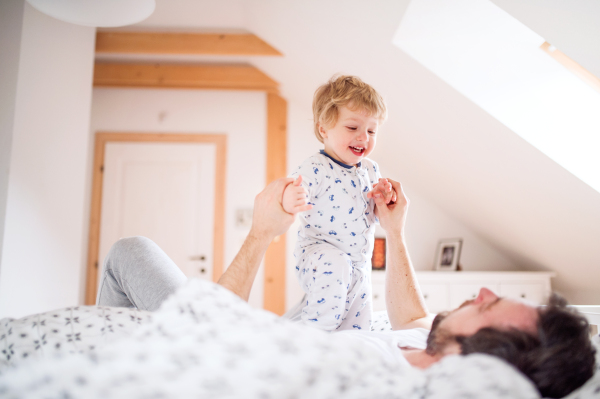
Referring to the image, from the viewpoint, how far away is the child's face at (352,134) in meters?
1.37

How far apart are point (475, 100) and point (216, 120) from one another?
2632mm

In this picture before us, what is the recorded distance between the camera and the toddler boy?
1.27 m

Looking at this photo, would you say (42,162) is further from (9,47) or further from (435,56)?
(435,56)

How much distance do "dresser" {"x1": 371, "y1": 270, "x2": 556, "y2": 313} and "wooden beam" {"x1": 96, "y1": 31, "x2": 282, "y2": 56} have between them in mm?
2166

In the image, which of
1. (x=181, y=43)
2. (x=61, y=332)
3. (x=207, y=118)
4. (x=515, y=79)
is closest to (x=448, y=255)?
(x=515, y=79)

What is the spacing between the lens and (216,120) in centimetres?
408

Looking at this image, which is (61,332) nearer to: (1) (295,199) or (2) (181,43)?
(1) (295,199)

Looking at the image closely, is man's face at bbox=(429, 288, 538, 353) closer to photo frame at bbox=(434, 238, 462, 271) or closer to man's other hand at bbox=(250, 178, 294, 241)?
man's other hand at bbox=(250, 178, 294, 241)

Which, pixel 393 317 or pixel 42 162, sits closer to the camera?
pixel 393 317

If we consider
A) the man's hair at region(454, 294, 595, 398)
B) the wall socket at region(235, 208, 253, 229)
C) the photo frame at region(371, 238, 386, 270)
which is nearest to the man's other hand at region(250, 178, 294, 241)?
the man's hair at region(454, 294, 595, 398)

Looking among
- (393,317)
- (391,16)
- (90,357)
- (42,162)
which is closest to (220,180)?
(42,162)

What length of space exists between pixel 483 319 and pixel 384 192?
0.65 m

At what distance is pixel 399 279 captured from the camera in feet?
4.13

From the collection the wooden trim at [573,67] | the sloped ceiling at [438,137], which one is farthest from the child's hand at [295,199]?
the wooden trim at [573,67]
